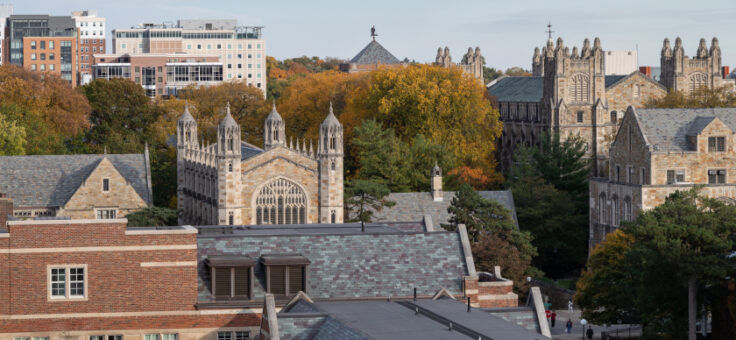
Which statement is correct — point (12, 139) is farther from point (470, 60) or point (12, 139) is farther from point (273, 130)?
point (470, 60)

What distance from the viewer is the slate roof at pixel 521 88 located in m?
139

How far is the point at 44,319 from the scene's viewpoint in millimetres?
46219

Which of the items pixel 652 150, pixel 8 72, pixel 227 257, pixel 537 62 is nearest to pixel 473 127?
pixel 652 150

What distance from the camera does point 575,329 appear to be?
75188mm

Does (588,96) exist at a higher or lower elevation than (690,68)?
lower

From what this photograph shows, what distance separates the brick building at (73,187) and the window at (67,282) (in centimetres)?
4215

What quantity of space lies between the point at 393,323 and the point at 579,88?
8873 cm

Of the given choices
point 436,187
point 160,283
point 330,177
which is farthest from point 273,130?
point 160,283

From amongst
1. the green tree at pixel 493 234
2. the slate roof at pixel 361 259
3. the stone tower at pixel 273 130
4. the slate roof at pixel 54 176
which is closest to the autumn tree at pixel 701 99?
the green tree at pixel 493 234

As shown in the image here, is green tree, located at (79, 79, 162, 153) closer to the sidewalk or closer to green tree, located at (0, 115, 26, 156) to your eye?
green tree, located at (0, 115, 26, 156)

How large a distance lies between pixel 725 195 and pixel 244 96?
60.4 metres

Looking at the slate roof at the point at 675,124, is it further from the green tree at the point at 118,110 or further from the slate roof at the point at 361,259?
the green tree at the point at 118,110

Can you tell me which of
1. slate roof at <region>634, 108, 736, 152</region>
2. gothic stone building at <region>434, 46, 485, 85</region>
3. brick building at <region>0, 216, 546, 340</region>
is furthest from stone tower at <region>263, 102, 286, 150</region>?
gothic stone building at <region>434, 46, 485, 85</region>

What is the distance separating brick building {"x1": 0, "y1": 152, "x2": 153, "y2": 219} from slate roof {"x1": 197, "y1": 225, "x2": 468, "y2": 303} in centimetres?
4101
